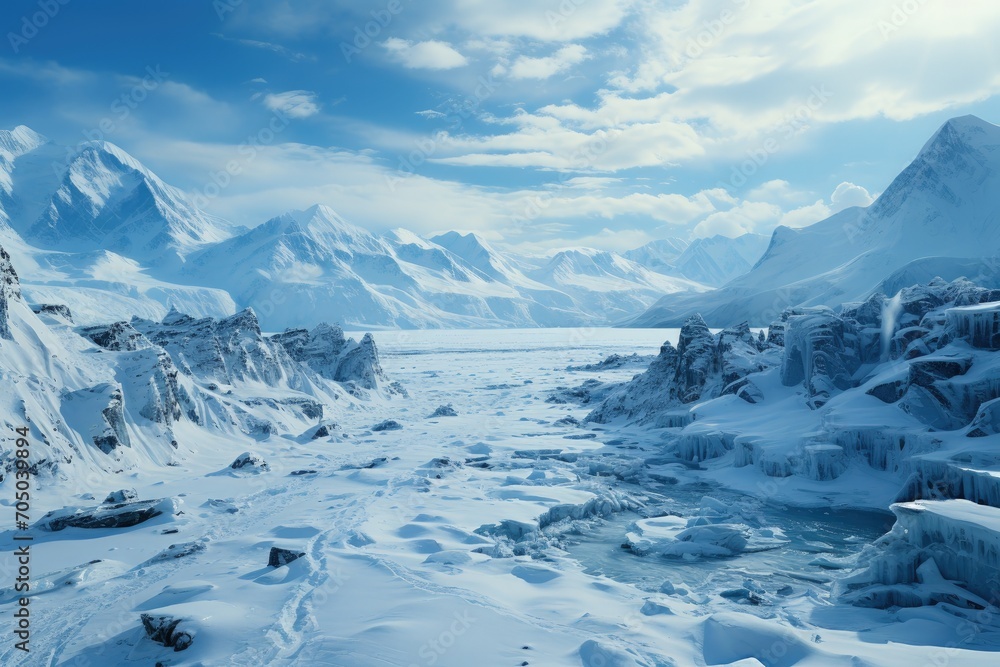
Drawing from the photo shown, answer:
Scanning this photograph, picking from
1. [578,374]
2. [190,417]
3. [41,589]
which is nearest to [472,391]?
[578,374]

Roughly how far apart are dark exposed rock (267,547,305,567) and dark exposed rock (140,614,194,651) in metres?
2.71

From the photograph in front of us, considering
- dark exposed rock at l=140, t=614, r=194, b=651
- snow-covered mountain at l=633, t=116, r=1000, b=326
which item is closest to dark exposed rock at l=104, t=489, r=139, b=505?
dark exposed rock at l=140, t=614, r=194, b=651

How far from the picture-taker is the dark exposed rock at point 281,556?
10.7 m

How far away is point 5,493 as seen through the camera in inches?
533

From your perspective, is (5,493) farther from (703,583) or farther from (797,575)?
(797,575)

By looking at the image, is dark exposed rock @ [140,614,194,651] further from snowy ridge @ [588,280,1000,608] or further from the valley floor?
snowy ridge @ [588,280,1000,608]

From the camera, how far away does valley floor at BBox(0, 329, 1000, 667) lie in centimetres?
786

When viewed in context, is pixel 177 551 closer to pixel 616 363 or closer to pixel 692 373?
pixel 692 373

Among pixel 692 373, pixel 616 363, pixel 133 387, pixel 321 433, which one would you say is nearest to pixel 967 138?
pixel 616 363

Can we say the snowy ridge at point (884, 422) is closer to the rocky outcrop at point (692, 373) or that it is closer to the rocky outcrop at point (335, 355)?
the rocky outcrop at point (692, 373)

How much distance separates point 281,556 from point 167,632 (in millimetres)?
3030

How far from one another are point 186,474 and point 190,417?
4426 mm

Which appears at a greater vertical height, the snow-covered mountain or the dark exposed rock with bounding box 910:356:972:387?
the snow-covered mountain

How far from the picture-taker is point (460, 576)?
34.6 ft
